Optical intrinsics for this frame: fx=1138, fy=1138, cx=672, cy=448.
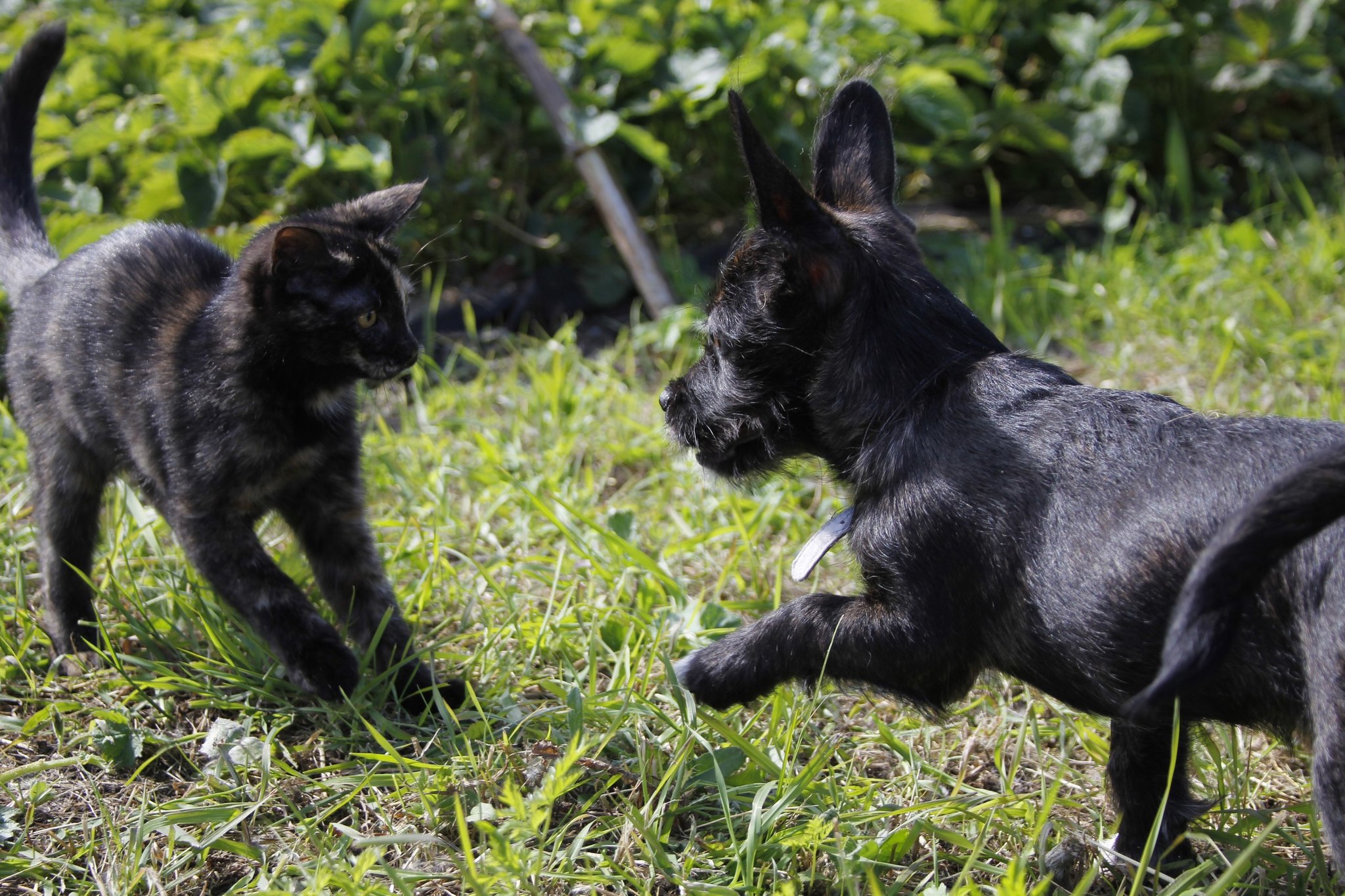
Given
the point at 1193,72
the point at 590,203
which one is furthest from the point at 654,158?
the point at 1193,72

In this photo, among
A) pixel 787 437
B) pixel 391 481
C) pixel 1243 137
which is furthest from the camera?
pixel 1243 137

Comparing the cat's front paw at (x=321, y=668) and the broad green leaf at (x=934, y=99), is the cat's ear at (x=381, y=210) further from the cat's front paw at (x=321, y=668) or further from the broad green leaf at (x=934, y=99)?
the broad green leaf at (x=934, y=99)

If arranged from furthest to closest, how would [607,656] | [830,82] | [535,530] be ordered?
[830,82] < [535,530] < [607,656]

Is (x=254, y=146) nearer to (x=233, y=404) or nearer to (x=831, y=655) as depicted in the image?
(x=233, y=404)

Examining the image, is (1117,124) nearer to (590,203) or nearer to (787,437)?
(590,203)

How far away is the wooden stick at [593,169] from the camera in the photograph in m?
5.05

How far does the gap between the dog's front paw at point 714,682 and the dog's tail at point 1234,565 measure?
0.98m

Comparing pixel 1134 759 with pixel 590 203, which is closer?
pixel 1134 759

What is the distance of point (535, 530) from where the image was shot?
3592 mm

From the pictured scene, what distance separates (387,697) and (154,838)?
0.66m

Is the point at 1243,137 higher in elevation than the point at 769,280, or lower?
lower

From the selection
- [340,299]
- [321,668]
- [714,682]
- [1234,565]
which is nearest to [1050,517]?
[1234,565]

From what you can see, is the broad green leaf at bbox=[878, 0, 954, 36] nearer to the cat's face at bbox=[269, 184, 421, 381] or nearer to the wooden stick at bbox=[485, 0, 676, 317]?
the wooden stick at bbox=[485, 0, 676, 317]

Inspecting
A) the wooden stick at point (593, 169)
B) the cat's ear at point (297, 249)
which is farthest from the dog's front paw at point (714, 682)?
the wooden stick at point (593, 169)
